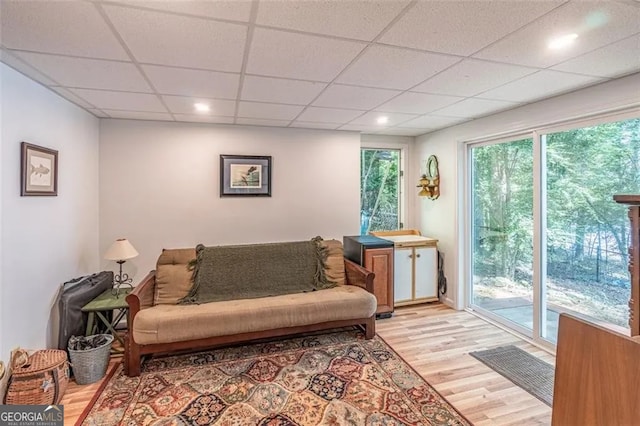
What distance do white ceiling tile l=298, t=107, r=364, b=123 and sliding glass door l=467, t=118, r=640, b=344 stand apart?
5.33ft

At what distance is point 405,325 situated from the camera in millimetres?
3533

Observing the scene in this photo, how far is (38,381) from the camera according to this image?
6.74 ft

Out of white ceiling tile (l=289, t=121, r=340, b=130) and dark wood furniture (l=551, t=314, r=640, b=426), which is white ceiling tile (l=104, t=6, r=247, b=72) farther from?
dark wood furniture (l=551, t=314, r=640, b=426)

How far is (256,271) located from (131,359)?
130cm

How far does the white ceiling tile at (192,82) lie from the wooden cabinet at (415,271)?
2573mm

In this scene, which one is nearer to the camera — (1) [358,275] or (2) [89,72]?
(2) [89,72]

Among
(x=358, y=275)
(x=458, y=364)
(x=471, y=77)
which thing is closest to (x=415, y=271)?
(x=358, y=275)

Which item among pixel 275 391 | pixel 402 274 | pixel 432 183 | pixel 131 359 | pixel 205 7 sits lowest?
pixel 275 391

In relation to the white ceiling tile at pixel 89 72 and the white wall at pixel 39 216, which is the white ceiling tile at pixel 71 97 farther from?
the white ceiling tile at pixel 89 72

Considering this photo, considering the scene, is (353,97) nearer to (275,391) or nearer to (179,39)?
(179,39)

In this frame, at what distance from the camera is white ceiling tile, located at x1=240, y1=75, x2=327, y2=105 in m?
2.33

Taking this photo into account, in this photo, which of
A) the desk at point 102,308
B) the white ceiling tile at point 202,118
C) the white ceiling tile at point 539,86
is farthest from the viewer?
the white ceiling tile at point 202,118

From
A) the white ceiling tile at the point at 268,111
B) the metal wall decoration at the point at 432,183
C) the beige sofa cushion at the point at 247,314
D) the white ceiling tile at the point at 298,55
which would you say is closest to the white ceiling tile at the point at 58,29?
the white ceiling tile at the point at 298,55

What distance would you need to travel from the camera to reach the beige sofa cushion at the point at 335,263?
362cm
